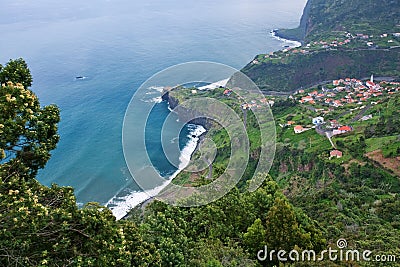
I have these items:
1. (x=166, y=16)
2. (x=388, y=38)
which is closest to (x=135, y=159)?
(x=388, y=38)

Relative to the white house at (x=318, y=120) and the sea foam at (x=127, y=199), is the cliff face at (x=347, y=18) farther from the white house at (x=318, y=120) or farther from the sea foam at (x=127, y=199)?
the sea foam at (x=127, y=199)

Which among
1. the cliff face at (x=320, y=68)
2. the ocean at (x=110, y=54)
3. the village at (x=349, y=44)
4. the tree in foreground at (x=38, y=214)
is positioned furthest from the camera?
the village at (x=349, y=44)

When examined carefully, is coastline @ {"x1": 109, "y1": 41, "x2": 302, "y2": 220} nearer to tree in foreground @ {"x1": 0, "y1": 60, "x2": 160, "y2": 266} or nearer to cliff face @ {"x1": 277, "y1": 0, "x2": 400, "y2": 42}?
tree in foreground @ {"x1": 0, "y1": 60, "x2": 160, "y2": 266}

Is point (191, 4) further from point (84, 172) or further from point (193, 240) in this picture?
point (193, 240)

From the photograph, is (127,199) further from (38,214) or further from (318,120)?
(38,214)

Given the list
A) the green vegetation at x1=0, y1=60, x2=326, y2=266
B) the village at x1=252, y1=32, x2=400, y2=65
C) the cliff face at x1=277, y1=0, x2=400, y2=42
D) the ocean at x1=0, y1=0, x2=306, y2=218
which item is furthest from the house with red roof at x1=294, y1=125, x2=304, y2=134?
the cliff face at x1=277, y1=0, x2=400, y2=42

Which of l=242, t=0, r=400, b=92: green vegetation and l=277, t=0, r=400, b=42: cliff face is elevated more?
l=277, t=0, r=400, b=42: cliff face

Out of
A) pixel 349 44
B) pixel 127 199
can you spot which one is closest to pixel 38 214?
pixel 127 199

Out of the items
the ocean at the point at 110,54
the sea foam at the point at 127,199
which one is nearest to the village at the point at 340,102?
the sea foam at the point at 127,199
